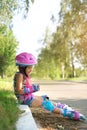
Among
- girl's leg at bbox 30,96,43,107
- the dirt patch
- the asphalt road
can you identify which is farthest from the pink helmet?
the asphalt road

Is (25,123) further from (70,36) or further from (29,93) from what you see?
(70,36)

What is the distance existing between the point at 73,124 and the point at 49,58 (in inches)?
2200

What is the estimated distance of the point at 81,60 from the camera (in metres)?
53.6

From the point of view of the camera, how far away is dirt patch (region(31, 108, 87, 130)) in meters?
7.00

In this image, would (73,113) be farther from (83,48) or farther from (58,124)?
(83,48)

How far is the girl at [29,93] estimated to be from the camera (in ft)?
26.6

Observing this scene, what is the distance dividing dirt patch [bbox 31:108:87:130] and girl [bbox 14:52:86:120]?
13 cm

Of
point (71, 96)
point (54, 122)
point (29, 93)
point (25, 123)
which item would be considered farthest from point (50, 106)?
point (71, 96)

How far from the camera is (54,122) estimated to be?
7488 millimetres

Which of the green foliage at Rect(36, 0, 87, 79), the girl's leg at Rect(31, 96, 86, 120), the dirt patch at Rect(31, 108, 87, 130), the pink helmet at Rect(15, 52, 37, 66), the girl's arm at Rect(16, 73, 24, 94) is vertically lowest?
the dirt patch at Rect(31, 108, 87, 130)

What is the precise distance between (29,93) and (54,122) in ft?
3.41

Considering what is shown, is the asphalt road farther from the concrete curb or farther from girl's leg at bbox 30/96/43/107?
the concrete curb

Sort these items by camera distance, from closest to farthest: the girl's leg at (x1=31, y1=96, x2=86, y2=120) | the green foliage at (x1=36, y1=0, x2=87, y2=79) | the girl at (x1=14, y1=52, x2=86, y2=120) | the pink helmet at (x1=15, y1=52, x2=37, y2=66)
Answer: the girl's leg at (x1=31, y1=96, x2=86, y2=120) < the girl at (x1=14, y1=52, x2=86, y2=120) < the pink helmet at (x1=15, y1=52, x2=37, y2=66) < the green foliage at (x1=36, y1=0, x2=87, y2=79)

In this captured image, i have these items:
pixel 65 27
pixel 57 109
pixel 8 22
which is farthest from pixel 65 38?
pixel 57 109
